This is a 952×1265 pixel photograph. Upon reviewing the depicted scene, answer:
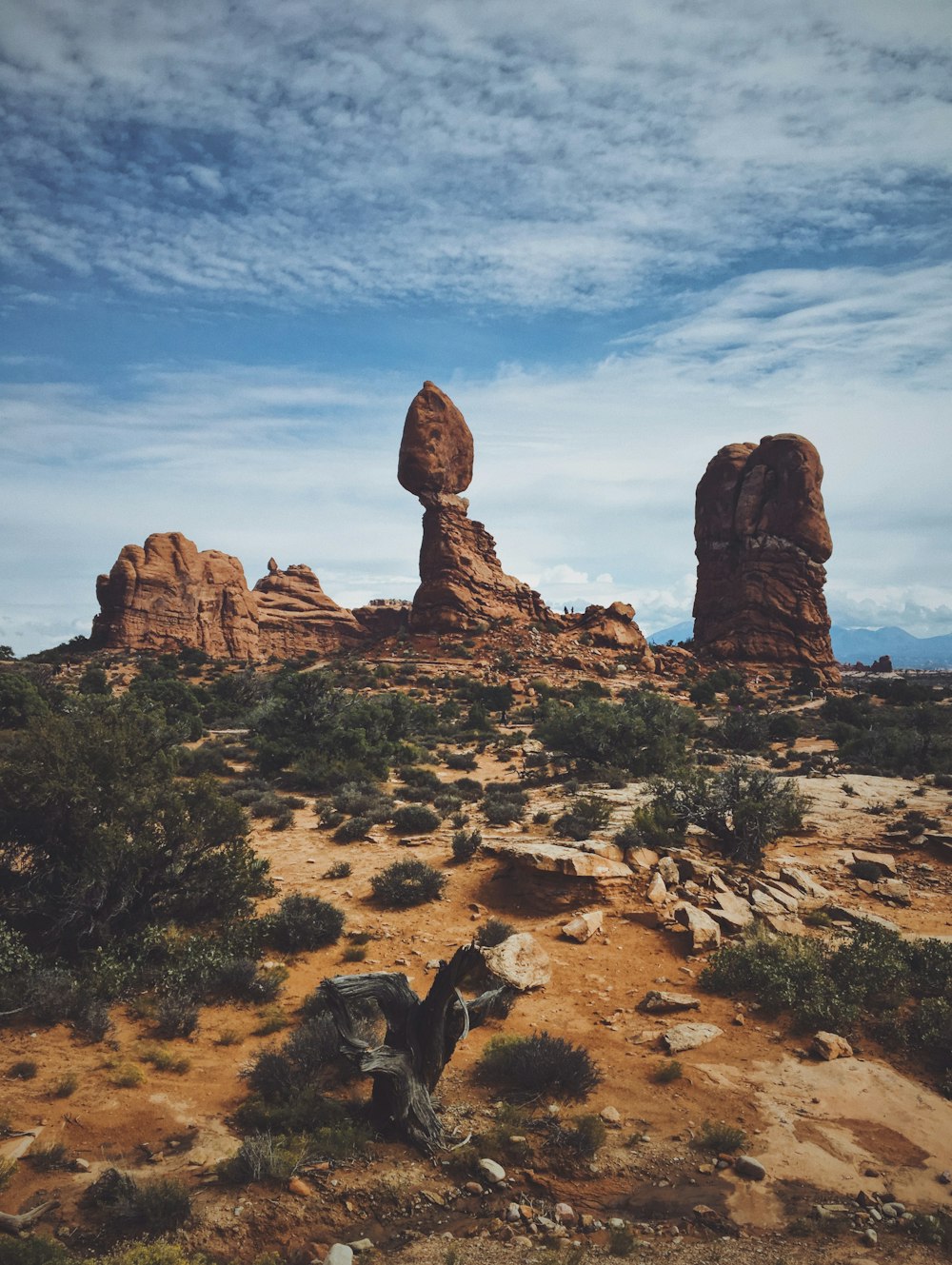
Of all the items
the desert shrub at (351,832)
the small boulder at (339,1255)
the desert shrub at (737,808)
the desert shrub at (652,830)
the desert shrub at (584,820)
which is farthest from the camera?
the desert shrub at (351,832)

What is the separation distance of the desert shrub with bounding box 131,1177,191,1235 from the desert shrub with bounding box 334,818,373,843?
9.82 metres

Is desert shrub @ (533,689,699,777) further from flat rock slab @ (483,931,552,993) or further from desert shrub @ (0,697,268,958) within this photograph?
desert shrub @ (0,697,268,958)

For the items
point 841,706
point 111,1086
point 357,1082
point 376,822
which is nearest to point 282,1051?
point 357,1082

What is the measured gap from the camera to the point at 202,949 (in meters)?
9.46

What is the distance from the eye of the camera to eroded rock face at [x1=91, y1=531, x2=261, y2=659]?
5978 cm

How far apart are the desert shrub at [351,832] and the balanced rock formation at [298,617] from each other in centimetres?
5485

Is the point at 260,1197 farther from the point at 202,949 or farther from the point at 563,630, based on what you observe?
the point at 563,630

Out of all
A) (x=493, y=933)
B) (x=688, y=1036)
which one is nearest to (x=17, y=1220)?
(x=493, y=933)

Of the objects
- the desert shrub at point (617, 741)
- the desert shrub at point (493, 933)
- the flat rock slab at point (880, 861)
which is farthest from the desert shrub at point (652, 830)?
the desert shrub at point (617, 741)

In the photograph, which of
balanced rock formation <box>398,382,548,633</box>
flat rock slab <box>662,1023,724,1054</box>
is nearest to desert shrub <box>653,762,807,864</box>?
flat rock slab <box>662,1023,724,1054</box>

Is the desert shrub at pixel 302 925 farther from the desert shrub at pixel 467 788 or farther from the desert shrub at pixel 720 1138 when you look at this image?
the desert shrub at pixel 467 788

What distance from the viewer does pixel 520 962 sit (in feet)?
32.0

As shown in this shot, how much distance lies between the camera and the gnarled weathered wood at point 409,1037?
247 inches

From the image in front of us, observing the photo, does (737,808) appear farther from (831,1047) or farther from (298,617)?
(298,617)
